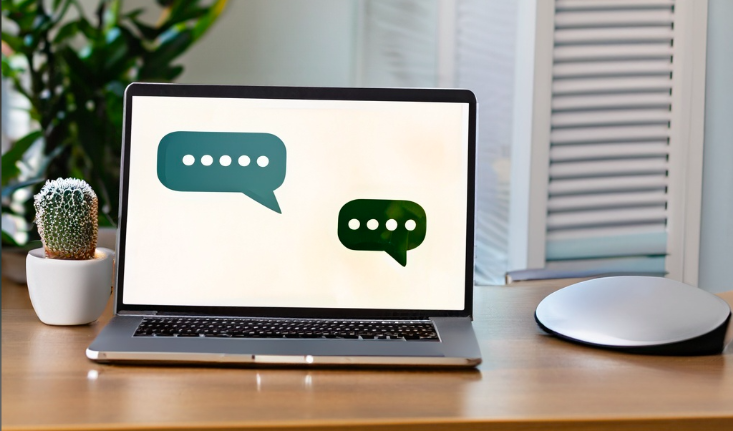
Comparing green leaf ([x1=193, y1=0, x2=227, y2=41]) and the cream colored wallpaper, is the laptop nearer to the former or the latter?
the cream colored wallpaper

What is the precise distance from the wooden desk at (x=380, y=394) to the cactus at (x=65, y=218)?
10cm

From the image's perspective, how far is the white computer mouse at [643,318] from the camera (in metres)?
0.64

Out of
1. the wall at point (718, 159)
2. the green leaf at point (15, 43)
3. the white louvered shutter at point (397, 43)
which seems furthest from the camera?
the white louvered shutter at point (397, 43)

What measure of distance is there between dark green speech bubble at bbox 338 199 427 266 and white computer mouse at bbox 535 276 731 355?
157 mm

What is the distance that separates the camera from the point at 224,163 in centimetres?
73

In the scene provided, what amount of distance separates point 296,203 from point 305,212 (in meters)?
0.01

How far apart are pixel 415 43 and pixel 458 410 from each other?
1707 millimetres

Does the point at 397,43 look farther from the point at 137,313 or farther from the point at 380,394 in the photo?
the point at 380,394

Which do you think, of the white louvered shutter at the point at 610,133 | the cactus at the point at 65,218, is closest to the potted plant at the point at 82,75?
the white louvered shutter at the point at 610,133

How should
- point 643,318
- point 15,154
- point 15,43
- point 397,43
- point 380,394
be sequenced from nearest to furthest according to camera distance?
point 380,394
point 643,318
point 15,154
point 15,43
point 397,43

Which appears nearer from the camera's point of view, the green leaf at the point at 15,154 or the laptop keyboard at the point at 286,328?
the laptop keyboard at the point at 286,328

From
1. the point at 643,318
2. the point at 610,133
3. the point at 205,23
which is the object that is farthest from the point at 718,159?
the point at 205,23

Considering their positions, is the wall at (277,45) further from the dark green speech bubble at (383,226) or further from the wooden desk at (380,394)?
the wooden desk at (380,394)

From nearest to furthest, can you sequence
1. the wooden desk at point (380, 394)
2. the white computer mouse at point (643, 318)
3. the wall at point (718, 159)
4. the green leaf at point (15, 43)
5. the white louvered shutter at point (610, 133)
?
1. the wooden desk at point (380, 394)
2. the white computer mouse at point (643, 318)
3. the wall at point (718, 159)
4. the white louvered shutter at point (610, 133)
5. the green leaf at point (15, 43)
